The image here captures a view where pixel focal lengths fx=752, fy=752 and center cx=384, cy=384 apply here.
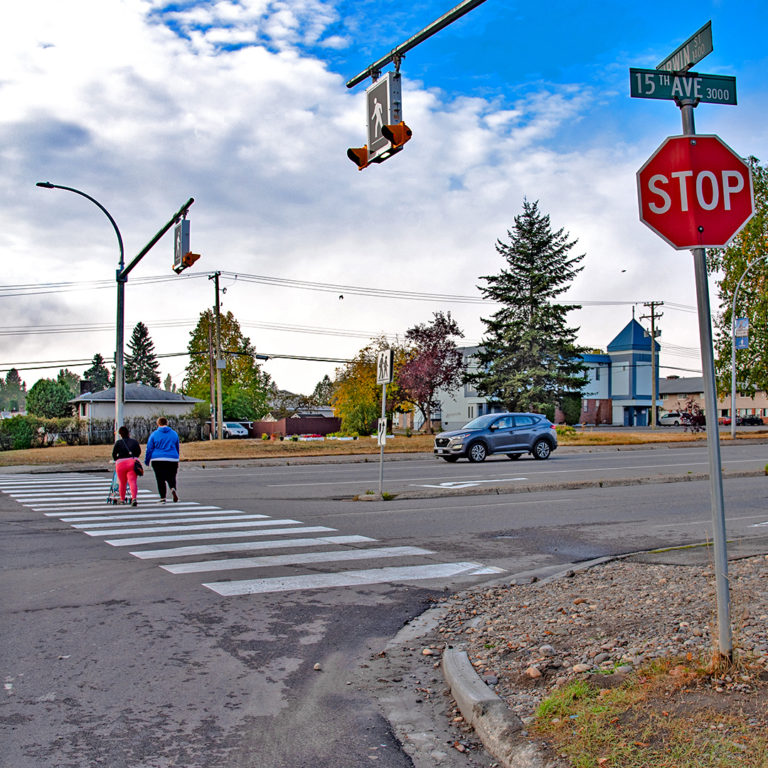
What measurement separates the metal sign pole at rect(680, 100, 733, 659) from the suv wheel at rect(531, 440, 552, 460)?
23.4 meters

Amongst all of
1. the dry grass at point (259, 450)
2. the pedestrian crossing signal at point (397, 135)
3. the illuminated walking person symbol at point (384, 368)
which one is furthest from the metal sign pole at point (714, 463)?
the dry grass at point (259, 450)

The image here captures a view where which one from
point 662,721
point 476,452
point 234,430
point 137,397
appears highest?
point 137,397

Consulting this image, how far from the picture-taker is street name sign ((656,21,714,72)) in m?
4.36

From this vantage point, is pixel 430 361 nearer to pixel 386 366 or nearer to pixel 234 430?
pixel 234 430

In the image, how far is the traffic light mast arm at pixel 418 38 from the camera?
8.01 m

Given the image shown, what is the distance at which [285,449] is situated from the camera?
34.9 metres

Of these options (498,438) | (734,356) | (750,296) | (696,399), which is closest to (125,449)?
(498,438)

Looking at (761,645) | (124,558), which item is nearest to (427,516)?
(124,558)

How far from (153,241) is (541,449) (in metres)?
15.1

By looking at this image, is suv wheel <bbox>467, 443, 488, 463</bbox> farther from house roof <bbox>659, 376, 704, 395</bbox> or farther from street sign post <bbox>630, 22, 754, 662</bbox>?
house roof <bbox>659, 376, 704, 395</bbox>

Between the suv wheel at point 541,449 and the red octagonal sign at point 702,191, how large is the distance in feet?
77.0

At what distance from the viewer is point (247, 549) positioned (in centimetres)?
927

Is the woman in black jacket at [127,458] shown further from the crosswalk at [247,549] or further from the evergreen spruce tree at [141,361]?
the evergreen spruce tree at [141,361]

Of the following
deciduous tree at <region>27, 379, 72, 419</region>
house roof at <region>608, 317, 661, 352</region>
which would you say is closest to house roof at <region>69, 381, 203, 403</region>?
deciduous tree at <region>27, 379, 72, 419</region>
